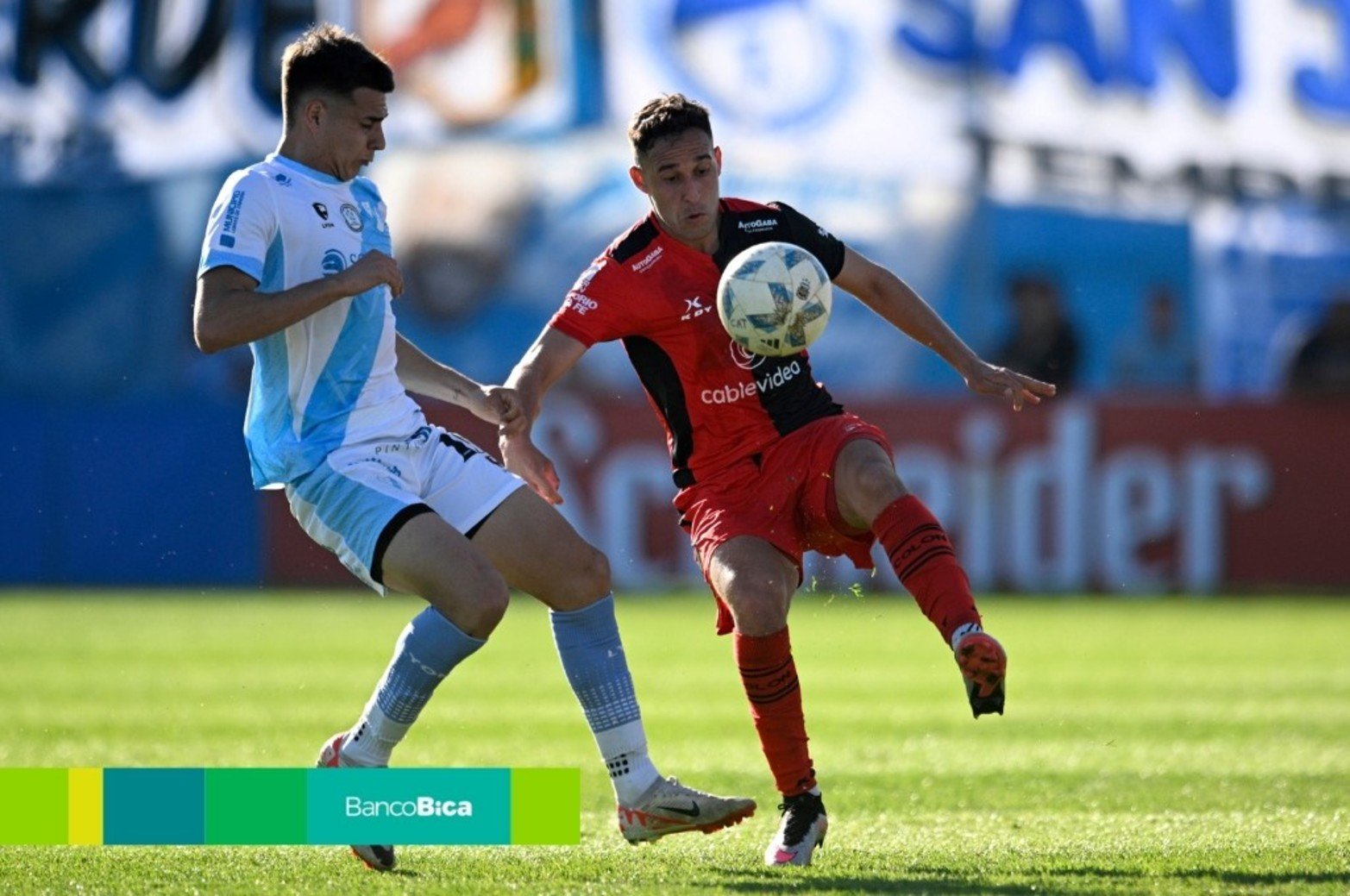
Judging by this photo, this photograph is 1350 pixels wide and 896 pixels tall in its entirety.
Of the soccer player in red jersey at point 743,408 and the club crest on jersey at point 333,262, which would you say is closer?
the club crest on jersey at point 333,262

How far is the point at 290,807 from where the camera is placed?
204 inches

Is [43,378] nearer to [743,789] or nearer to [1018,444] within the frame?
[1018,444]

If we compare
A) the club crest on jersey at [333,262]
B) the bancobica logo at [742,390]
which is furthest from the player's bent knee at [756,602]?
the club crest on jersey at [333,262]

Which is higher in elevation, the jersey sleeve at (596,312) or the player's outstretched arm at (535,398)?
the jersey sleeve at (596,312)

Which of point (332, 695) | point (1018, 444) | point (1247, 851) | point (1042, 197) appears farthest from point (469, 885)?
point (1042, 197)

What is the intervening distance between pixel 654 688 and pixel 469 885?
6.11 meters

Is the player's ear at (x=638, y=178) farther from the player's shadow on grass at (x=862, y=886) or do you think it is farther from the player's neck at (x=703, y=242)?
the player's shadow on grass at (x=862, y=886)

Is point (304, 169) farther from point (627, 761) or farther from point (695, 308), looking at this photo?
point (627, 761)

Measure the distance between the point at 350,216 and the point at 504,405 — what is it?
66 cm

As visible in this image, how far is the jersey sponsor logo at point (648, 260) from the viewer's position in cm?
597

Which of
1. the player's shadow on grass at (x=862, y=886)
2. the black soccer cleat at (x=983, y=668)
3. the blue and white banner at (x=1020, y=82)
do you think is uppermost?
the blue and white banner at (x=1020, y=82)

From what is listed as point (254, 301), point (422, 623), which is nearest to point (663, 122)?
point (254, 301)

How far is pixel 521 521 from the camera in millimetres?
5664

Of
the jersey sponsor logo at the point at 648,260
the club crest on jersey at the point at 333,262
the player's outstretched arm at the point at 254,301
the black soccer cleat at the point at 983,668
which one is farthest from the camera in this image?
the jersey sponsor logo at the point at 648,260
